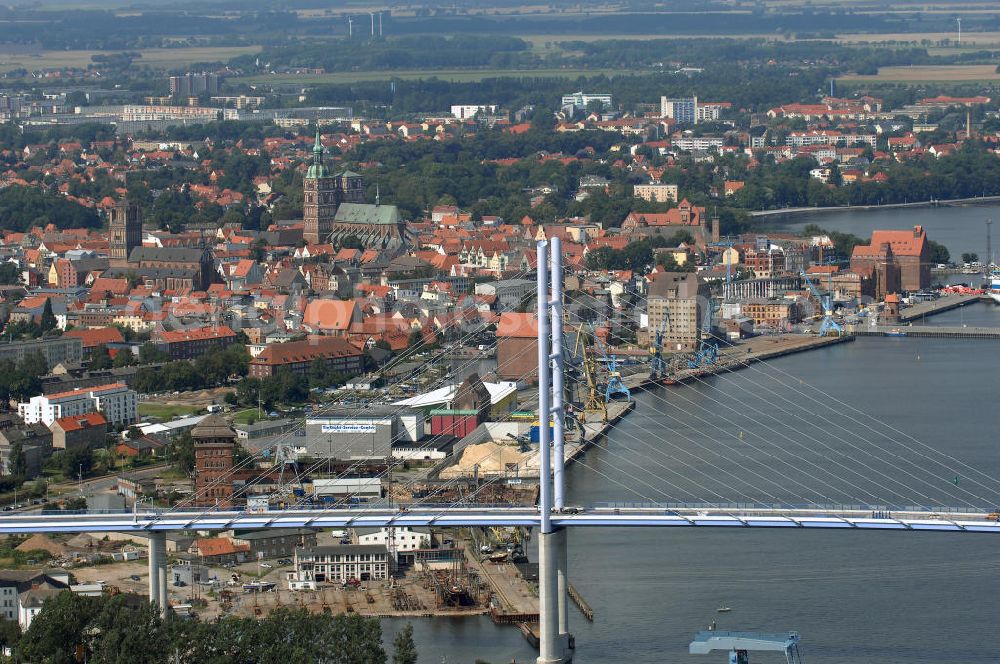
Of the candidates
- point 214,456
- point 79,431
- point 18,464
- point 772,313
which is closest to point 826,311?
point 772,313

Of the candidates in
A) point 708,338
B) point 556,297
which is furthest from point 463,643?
point 708,338

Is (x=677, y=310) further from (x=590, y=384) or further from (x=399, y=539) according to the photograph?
(x=399, y=539)

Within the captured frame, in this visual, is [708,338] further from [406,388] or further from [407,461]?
[407,461]

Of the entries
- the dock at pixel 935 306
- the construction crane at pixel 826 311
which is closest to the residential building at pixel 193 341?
the construction crane at pixel 826 311

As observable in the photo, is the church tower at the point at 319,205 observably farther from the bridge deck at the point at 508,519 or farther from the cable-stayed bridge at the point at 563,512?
the bridge deck at the point at 508,519

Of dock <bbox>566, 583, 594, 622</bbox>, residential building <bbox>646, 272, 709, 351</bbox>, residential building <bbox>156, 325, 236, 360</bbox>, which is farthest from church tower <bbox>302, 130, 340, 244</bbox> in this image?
dock <bbox>566, 583, 594, 622</bbox>
